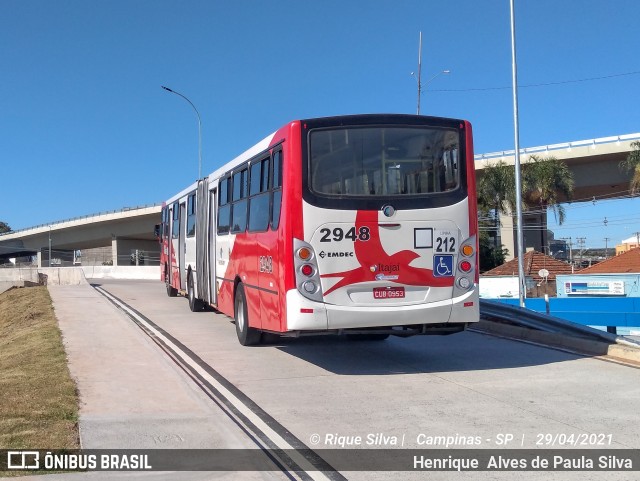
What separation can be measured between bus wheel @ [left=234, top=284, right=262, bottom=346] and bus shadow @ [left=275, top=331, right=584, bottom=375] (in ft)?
1.64

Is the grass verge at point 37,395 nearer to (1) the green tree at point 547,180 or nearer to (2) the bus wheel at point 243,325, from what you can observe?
(2) the bus wheel at point 243,325

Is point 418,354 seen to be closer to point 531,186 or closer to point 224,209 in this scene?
point 224,209

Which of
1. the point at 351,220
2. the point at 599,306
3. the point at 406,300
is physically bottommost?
the point at 599,306

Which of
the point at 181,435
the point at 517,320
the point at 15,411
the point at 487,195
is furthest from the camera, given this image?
the point at 487,195

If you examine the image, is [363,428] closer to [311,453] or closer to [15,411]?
[311,453]

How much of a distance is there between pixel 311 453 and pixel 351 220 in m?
3.78

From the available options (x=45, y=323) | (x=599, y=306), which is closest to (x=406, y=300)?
(x=45, y=323)

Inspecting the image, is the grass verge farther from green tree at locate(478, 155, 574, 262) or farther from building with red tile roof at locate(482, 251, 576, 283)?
green tree at locate(478, 155, 574, 262)

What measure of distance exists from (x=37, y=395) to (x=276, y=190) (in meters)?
4.14

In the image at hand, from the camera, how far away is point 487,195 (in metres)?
47.5

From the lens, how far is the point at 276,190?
9453 millimetres

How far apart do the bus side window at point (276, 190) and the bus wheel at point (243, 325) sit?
92.8 inches

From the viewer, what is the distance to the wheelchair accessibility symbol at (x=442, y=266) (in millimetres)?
9109

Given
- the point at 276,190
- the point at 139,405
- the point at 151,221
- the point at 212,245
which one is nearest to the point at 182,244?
the point at 212,245
